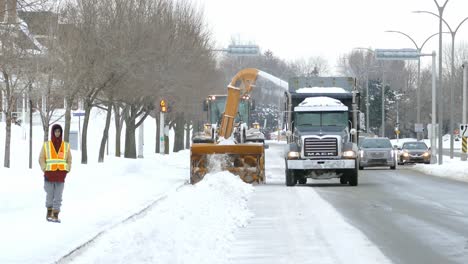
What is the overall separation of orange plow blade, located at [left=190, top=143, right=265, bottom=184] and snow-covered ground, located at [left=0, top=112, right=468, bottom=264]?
3.28 feet

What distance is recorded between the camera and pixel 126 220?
18469 millimetres

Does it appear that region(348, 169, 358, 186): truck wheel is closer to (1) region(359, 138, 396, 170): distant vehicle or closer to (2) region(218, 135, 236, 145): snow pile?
(2) region(218, 135, 236, 145): snow pile

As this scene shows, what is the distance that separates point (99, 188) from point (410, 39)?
35016 millimetres

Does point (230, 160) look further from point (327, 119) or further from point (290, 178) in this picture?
point (327, 119)

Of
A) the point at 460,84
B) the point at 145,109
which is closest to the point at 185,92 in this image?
the point at 145,109

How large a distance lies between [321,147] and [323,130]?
69 centimetres

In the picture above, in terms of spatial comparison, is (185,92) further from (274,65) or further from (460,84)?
(274,65)

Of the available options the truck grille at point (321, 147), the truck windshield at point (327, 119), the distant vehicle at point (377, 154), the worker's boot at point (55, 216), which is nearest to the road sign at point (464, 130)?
the distant vehicle at point (377, 154)

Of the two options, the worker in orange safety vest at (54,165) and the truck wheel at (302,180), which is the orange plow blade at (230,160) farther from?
the worker in orange safety vest at (54,165)

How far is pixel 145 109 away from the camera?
53.2 m

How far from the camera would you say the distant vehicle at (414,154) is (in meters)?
58.4

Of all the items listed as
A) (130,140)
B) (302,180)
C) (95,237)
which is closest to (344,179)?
(302,180)

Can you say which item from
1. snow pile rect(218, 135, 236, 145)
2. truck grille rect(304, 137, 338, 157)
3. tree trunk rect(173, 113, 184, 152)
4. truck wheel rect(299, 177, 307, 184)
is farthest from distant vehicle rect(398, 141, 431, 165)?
truck grille rect(304, 137, 338, 157)

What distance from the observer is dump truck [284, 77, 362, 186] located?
31.5 meters
